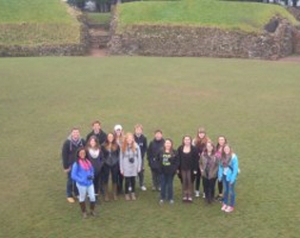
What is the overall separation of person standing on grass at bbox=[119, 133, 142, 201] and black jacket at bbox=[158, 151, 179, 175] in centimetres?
52

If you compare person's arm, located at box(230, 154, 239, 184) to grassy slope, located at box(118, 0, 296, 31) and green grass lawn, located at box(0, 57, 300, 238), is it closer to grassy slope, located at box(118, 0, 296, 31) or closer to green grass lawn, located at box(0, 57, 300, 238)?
green grass lawn, located at box(0, 57, 300, 238)

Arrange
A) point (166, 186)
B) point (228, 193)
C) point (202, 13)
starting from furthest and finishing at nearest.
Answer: point (202, 13)
point (166, 186)
point (228, 193)

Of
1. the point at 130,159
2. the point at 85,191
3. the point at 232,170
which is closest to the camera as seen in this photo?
the point at 85,191

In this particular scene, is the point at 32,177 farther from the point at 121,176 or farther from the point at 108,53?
the point at 108,53

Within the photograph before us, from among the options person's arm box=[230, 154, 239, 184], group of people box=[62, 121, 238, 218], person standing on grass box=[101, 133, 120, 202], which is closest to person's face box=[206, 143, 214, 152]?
group of people box=[62, 121, 238, 218]

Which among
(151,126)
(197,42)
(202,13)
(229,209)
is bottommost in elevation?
(229,209)

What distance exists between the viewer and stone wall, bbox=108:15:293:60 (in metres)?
33.9

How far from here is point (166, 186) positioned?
10555 mm

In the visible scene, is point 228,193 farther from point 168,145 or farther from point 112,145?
point 112,145

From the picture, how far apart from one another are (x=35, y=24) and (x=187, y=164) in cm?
2742

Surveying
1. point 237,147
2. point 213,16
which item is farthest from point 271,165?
point 213,16

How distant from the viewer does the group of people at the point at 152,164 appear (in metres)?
10.0

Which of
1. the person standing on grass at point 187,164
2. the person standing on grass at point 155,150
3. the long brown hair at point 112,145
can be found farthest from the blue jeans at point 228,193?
the long brown hair at point 112,145

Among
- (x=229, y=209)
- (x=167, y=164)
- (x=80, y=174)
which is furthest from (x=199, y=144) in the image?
(x=80, y=174)
